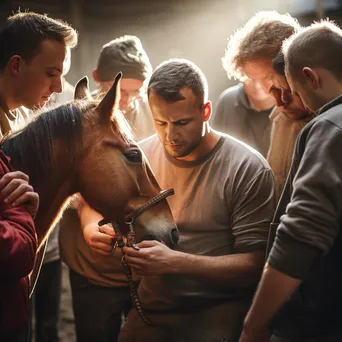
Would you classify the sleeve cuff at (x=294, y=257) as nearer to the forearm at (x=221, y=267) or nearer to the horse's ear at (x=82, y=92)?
the forearm at (x=221, y=267)

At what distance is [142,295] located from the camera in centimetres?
289

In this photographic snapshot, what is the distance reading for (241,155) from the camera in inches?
113

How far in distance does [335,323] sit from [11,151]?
1.41m

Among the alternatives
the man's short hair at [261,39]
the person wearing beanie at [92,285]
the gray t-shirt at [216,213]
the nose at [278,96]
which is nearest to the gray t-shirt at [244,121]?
the man's short hair at [261,39]

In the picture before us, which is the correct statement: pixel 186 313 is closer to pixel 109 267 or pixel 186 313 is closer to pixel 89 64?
pixel 109 267

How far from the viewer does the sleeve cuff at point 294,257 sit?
193 cm

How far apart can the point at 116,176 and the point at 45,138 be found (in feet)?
1.14

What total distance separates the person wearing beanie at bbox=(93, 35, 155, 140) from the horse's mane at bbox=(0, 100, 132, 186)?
157cm

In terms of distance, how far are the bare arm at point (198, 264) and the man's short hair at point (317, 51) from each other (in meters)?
0.96

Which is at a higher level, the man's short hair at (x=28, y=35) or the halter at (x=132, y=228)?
the man's short hair at (x=28, y=35)

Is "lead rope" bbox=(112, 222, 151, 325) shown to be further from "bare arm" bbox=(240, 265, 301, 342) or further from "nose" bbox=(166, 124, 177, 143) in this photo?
"bare arm" bbox=(240, 265, 301, 342)

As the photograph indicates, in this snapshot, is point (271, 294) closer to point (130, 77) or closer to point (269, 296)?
point (269, 296)

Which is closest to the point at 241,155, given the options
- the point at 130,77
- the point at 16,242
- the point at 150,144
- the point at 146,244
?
the point at 150,144

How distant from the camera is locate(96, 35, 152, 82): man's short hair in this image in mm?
4332
